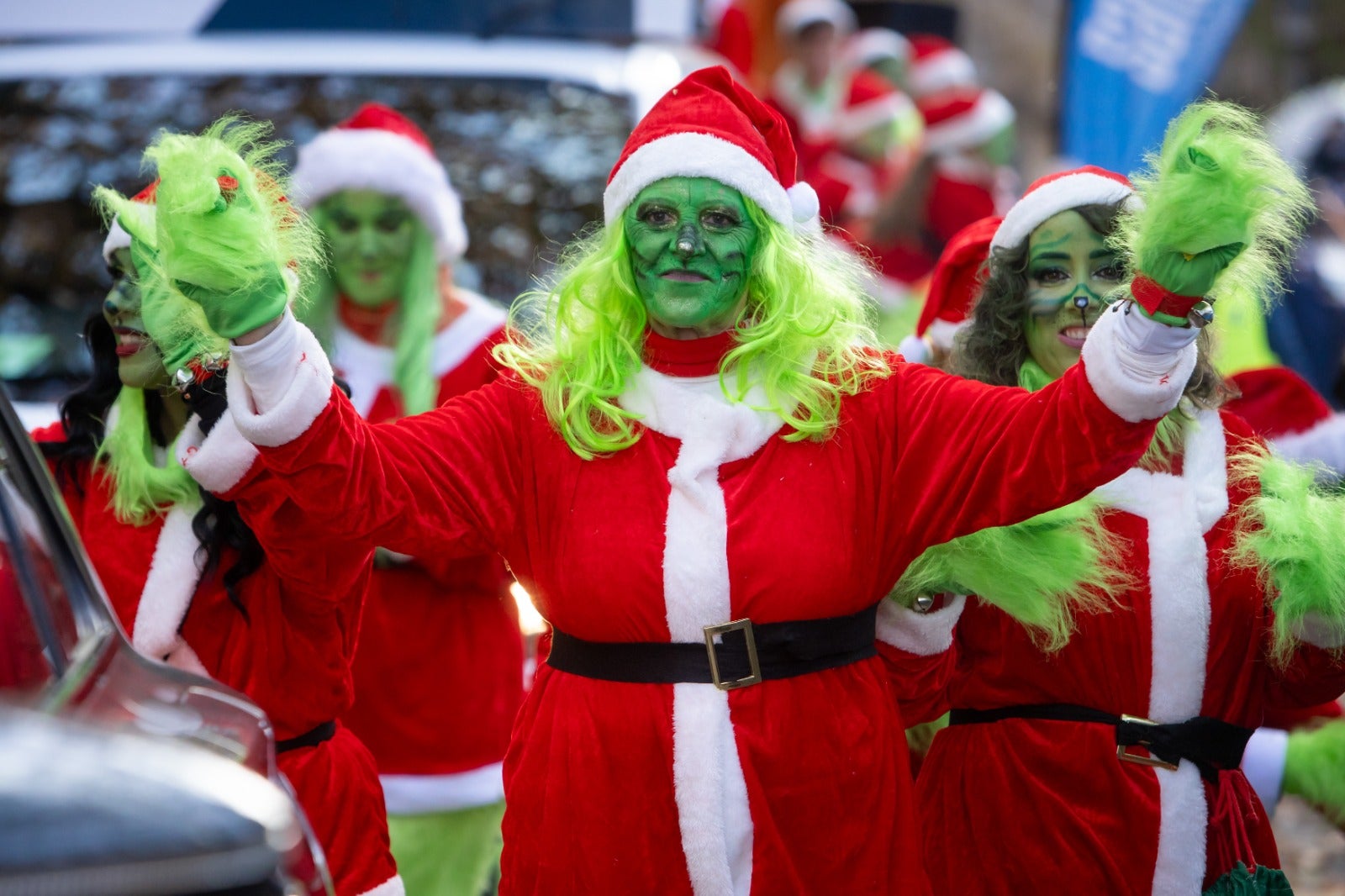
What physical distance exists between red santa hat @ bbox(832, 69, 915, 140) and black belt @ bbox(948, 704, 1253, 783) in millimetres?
8112

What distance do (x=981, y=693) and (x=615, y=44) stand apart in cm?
342

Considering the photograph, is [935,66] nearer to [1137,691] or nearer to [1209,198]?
[1137,691]

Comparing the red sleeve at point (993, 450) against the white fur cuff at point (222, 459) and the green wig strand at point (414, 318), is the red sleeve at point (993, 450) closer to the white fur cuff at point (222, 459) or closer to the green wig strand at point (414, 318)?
the white fur cuff at point (222, 459)

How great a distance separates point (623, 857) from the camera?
3.08 metres

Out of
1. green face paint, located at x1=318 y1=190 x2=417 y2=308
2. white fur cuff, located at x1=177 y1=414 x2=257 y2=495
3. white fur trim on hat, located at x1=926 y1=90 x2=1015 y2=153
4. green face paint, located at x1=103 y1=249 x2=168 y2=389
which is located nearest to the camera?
white fur cuff, located at x1=177 y1=414 x2=257 y2=495

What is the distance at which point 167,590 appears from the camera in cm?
346

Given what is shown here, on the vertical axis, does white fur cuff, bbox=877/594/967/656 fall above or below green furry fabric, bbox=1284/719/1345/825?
above

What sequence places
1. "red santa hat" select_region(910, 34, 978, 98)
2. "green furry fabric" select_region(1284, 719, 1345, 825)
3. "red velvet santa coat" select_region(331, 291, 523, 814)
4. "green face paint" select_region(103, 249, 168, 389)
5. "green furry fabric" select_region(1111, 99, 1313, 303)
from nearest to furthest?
1. "green furry fabric" select_region(1111, 99, 1313, 303)
2. "green face paint" select_region(103, 249, 168, 389)
3. "green furry fabric" select_region(1284, 719, 1345, 825)
4. "red velvet santa coat" select_region(331, 291, 523, 814)
5. "red santa hat" select_region(910, 34, 978, 98)

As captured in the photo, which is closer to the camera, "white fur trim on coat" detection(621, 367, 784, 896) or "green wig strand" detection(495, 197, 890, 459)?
"white fur trim on coat" detection(621, 367, 784, 896)

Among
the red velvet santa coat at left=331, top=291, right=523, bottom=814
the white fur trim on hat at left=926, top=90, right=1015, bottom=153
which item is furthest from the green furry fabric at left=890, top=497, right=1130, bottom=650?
the white fur trim on hat at left=926, top=90, right=1015, bottom=153

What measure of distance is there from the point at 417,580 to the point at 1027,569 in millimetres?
1814

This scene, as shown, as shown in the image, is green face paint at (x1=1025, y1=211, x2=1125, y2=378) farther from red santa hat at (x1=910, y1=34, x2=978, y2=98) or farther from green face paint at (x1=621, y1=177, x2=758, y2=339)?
red santa hat at (x1=910, y1=34, x2=978, y2=98)

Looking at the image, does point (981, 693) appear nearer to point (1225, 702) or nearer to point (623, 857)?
point (1225, 702)

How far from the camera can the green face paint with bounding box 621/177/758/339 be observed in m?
3.20
